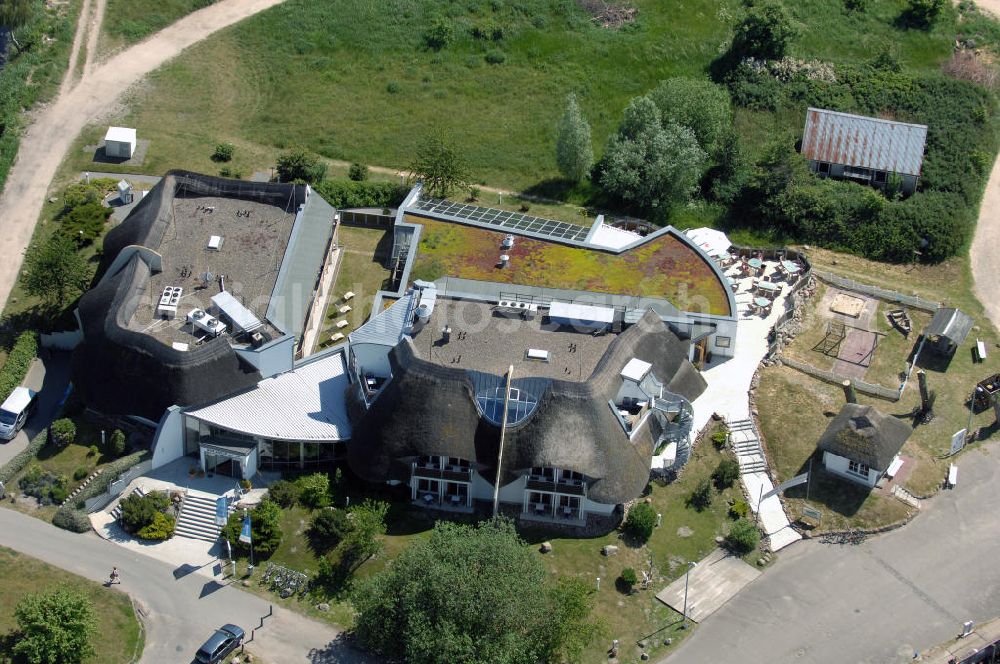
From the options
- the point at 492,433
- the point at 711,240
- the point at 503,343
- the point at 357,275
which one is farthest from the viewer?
the point at 711,240

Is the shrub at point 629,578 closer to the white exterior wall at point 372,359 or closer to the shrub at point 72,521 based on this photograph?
the white exterior wall at point 372,359

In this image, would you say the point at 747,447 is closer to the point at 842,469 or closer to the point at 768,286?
the point at 842,469

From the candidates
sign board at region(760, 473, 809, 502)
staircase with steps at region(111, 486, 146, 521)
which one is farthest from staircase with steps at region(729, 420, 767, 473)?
staircase with steps at region(111, 486, 146, 521)

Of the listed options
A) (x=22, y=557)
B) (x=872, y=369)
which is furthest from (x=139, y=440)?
(x=872, y=369)

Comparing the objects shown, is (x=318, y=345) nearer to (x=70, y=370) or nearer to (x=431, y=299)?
(x=431, y=299)

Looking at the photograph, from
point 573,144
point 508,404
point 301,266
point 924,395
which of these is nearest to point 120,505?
point 301,266

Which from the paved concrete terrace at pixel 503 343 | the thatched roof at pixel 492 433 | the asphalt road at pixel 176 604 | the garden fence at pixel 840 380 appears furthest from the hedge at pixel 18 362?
the garden fence at pixel 840 380

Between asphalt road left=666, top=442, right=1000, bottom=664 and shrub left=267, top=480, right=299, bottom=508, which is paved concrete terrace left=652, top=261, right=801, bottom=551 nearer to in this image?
Answer: asphalt road left=666, top=442, right=1000, bottom=664
